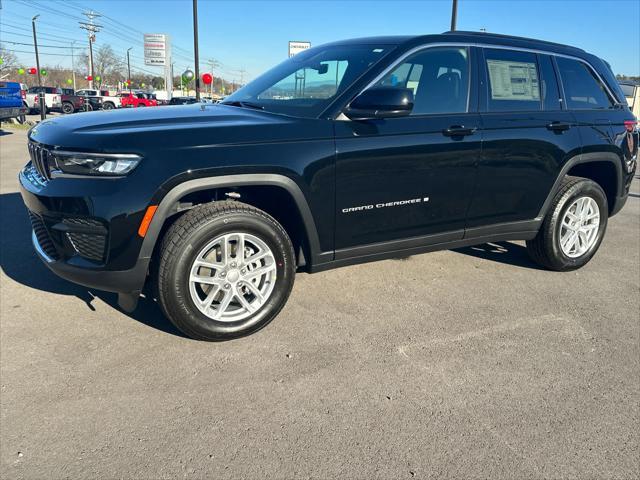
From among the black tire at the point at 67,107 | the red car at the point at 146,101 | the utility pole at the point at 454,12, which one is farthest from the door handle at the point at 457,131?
the black tire at the point at 67,107

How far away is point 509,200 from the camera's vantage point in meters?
3.96

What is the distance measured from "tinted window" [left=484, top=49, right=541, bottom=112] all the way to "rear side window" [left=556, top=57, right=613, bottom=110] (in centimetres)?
35

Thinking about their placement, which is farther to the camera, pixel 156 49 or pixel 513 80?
pixel 156 49

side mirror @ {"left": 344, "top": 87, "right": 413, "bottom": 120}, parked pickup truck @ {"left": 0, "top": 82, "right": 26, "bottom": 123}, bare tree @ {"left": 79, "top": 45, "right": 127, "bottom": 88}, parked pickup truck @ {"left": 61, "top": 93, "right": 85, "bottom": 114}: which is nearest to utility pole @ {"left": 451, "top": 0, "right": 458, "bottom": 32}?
parked pickup truck @ {"left": 0, "top": 82, "right": 26, "bottom": 123}

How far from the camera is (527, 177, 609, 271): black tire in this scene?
4.26 m

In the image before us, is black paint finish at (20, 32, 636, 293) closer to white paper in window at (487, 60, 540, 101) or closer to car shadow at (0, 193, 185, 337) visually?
white paper in window at (487, 60, 540, 101)

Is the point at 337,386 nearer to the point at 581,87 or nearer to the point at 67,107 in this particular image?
the point at 581,87

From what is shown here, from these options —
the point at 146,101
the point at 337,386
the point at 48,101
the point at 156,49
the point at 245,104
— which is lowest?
the point at 337,386

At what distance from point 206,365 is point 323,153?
1.43 m

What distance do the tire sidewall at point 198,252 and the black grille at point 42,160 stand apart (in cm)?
90

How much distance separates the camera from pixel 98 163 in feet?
8.70

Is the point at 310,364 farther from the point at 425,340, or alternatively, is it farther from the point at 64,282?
the point at 64,282

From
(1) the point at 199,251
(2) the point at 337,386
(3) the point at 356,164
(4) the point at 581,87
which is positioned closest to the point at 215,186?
(1) the point at 199,251

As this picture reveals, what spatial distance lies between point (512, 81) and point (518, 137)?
19.2 inches
